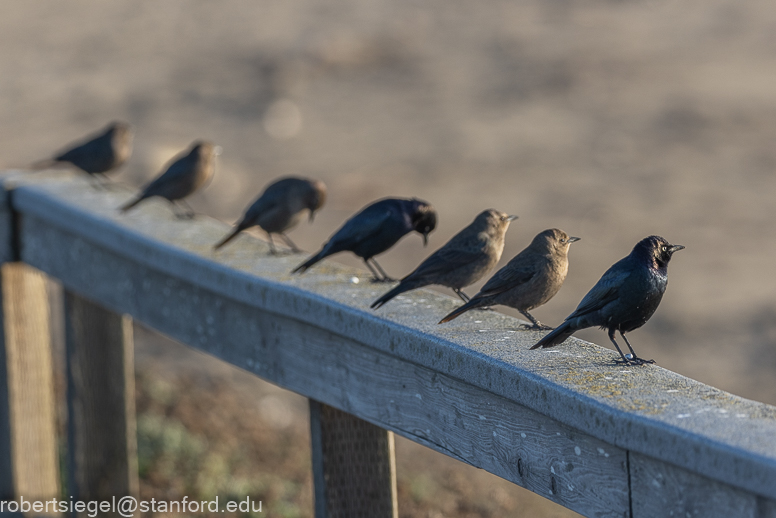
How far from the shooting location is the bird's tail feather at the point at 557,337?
6.97 feet

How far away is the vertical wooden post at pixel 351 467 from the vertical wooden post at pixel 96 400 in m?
1.42

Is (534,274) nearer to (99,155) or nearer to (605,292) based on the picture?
(605,292)

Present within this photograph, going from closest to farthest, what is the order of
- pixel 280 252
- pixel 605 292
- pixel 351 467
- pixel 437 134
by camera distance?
1. pixel 605 292
2. pixel 351 467
3. pixel 280 252
4. pixel 437 134

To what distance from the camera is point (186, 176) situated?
4.28m

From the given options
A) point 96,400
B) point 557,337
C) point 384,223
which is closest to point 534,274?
point 557,337

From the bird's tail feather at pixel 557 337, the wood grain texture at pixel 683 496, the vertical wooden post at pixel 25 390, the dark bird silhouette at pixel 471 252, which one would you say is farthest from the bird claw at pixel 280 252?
the wood grain texture at pixel 683 496

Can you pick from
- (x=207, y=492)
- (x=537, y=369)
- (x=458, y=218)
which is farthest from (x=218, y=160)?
(x=537, y=369)

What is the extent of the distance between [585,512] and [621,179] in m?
11.4

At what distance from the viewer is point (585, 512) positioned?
1.82 m

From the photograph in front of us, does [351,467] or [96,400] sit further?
[96,400]

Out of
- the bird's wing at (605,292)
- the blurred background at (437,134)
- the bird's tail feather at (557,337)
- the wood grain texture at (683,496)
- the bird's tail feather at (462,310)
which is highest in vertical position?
the bird's wing at (605,292)

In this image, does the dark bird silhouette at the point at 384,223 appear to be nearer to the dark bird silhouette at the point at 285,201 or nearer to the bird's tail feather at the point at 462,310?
the dark bird silhouette at the point at 285,201

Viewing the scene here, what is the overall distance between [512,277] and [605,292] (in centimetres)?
42

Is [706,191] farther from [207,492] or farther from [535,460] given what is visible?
[535,460]
